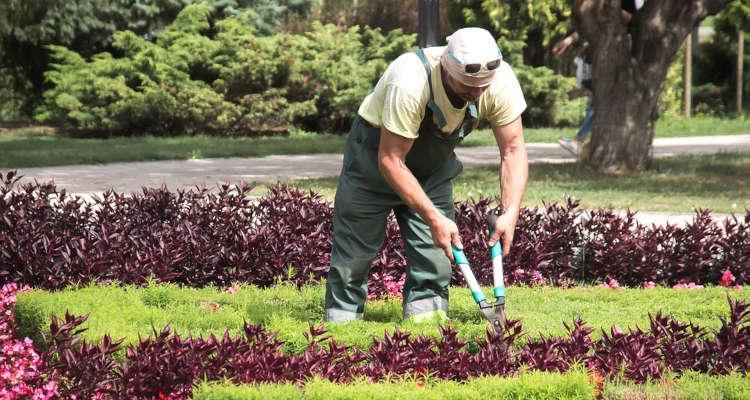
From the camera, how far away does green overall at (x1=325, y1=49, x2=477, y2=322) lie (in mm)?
5098

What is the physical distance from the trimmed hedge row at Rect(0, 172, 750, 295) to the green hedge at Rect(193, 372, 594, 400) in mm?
2539

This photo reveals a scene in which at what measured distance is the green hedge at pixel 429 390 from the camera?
3871 millimetres

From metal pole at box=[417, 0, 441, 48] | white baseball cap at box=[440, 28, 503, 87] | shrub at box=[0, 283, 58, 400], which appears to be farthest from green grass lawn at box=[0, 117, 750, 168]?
white baseball cap at box=[440, 28, 503, 87]

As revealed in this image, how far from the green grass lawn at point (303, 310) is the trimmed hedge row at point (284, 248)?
391 mm

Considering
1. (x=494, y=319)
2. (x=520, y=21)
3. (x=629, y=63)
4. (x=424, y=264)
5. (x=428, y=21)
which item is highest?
(x=520, y=21)

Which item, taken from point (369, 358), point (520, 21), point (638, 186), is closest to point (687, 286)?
point (369, 358)

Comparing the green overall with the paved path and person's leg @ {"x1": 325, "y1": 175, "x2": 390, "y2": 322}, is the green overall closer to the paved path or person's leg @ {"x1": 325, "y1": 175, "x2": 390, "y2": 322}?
person's leg @ {"x1": 325, "y1": 175, "x2": 390, "y2": 322}

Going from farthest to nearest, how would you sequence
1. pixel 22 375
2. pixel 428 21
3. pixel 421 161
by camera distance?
pixel 428 21 < pixel 421 161 < pixel 22 375

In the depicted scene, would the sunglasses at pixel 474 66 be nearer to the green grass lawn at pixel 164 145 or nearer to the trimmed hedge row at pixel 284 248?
the trimmed hedge row at pixel 284 248

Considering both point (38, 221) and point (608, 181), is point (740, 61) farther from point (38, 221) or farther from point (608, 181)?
point (38, 221)

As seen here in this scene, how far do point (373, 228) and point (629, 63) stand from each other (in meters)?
8.26

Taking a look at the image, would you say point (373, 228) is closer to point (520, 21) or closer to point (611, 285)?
point (611, 285)

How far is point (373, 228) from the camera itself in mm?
5234

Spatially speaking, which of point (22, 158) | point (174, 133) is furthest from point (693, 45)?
point (22, 158)
